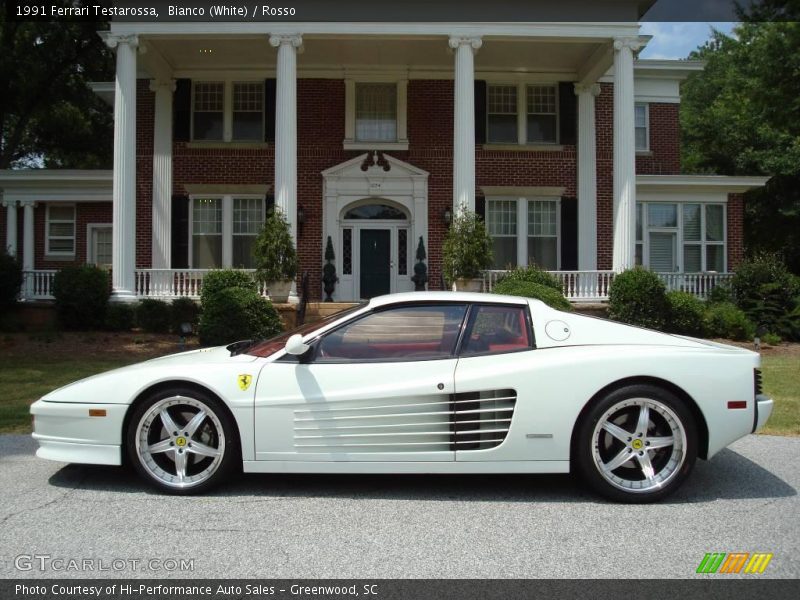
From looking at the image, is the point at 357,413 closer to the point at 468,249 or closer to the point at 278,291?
the point at 278,291

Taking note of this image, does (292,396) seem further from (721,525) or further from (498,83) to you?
(498,83)

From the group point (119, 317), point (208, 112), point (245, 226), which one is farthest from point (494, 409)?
point (208, 112)

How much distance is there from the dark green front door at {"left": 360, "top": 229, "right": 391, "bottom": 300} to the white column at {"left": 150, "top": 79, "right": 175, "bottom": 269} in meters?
5.06

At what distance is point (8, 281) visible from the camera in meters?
15.4

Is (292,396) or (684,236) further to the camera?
(684,236)

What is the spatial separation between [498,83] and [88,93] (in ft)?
60.7

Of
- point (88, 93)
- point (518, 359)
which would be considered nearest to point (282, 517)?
point (518, 359)

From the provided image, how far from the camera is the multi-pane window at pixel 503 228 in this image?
17859mm

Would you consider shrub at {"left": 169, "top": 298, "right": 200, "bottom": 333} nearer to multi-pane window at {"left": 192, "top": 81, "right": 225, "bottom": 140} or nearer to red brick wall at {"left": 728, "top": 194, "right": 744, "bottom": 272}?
A: multi-pane window at {"left": 192, "top": 81, "right": 225, "bottom": 140}

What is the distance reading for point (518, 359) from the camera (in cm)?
434

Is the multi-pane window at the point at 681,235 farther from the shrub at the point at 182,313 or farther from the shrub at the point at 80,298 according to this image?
the shrub at the point at 80,298

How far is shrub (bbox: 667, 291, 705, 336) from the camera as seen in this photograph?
14508 millimetres

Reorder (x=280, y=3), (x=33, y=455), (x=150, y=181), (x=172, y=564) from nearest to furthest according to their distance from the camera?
(x=172, y=564)
(x=33, y=455)
(x=280, y=3)
(x=150, y=181)

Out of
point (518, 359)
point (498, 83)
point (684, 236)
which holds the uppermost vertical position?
point (498, 83)
